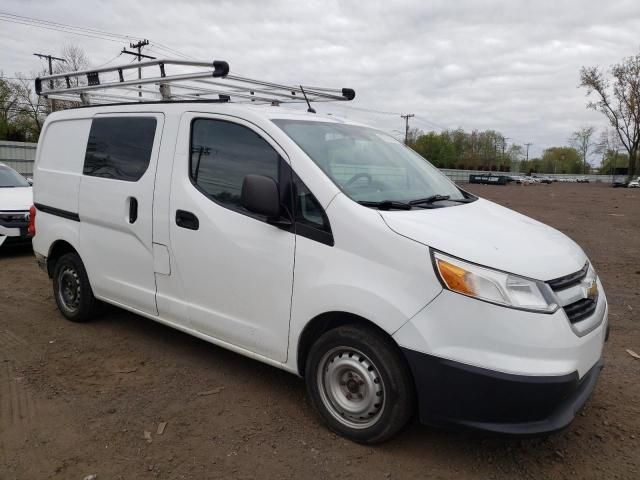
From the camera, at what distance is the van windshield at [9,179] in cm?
906

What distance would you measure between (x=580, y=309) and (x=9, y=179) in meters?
9.71

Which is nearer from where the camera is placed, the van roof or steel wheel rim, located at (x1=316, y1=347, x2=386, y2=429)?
steel wheel rim, located at (x1=316, y1=347, x2=386, y2=429)

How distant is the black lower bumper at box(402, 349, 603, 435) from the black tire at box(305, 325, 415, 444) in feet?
0.39

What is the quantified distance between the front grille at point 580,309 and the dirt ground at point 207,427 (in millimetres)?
778

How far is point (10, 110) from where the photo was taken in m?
44.6

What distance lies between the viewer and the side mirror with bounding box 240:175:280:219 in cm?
296

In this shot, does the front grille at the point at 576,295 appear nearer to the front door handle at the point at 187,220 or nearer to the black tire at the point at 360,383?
the black tire at the point at 360,383

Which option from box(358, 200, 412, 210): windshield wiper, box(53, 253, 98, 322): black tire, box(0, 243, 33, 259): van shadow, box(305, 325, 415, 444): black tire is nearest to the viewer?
box(305, 325, 415, 444): black tire

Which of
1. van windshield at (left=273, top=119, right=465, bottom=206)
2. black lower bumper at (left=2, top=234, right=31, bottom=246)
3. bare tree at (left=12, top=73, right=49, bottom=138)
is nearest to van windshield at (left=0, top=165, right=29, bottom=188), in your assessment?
black lower bumper at (left=2, top=234, right=31, bottom=246)

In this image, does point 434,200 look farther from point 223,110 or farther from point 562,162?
point 562,162

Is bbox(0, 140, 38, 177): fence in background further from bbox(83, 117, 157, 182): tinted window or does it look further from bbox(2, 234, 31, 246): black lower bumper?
bbox(83, 117, 157, 182): tinted window

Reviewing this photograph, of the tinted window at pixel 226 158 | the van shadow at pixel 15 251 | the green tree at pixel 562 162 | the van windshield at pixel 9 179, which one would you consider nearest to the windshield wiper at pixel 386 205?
the tinted window at pixel 226 158

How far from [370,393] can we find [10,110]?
51.5 m

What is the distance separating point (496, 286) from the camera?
2.47 m
